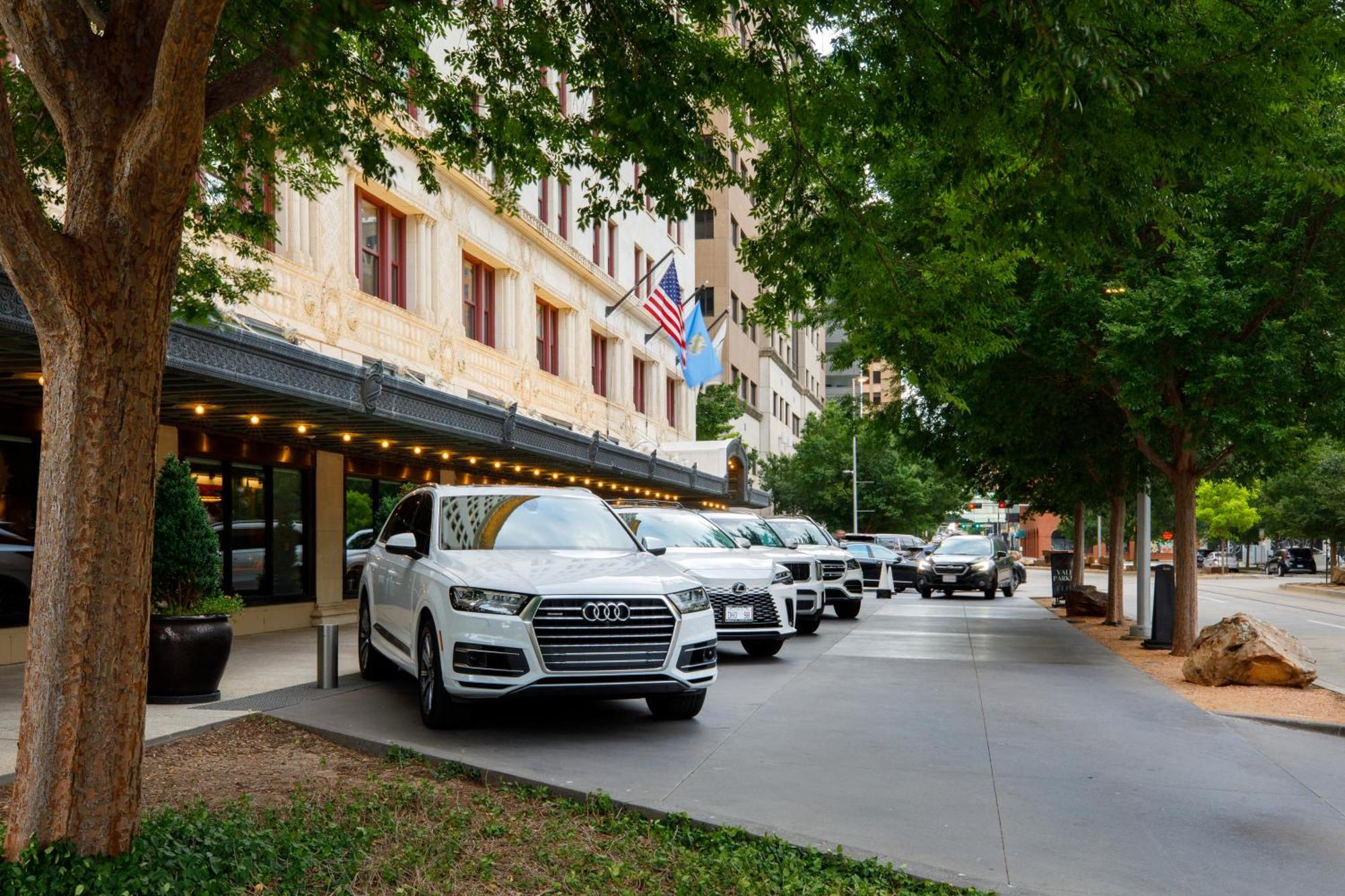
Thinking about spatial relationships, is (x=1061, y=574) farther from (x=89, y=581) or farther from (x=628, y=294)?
(x=89, y=581)

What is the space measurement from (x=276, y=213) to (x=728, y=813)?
47.9ft

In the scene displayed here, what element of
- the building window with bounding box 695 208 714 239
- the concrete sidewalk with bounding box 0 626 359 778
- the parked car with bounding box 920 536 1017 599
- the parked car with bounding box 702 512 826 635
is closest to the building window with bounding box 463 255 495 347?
the parked car with bounding box 702 512 826 635

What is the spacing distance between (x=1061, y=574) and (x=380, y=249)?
57.5 feet

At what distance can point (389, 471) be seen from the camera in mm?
22953

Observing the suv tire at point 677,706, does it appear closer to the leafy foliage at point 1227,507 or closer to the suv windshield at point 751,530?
the suv windshield at point 751,530

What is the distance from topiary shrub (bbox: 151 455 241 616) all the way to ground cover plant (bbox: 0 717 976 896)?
3170 millimetres

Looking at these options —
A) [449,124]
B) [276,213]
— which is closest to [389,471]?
[276,213]

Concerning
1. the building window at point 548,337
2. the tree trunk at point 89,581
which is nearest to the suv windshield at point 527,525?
the tree trunk at point 89,581

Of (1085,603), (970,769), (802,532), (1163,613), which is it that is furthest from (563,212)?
(970,769)

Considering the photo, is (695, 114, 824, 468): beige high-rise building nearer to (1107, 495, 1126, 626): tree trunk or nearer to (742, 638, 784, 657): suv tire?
(1107, 495, 1126, 626): tree trunk

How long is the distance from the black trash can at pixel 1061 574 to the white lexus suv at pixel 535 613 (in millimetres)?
20569

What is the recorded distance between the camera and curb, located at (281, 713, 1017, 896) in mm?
5602

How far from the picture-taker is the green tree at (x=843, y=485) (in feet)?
220

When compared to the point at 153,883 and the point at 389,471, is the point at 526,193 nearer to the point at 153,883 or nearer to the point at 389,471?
the point at 389,471
